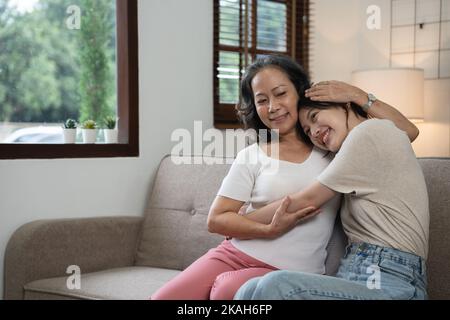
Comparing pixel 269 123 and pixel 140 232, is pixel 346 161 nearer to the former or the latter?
pixel 269 123

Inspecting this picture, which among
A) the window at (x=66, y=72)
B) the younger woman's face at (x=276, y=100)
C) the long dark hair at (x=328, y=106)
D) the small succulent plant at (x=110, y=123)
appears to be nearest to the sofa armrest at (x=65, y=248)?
the window at (x=66, y=72)

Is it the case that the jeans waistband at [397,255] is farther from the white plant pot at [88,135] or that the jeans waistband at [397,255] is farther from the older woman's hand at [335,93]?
the white plant pot at [88,135]

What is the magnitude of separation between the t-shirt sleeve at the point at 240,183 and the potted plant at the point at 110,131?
981 mm

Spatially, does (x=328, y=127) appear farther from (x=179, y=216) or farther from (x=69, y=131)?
(x=69, y=131)

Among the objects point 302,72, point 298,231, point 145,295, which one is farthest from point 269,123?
point 145,295

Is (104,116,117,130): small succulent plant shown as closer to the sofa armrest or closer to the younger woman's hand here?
the sofa armrest

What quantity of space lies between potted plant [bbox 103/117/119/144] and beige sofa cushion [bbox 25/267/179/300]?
592 millimetres

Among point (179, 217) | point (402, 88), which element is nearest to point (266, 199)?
point (179, 217)

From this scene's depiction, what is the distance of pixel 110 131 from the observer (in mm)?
2855

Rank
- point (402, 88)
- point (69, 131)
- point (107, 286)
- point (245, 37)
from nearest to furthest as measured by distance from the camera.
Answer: point (107, 286) → point (69, 131) → point (402, 88) → point (245, 37)

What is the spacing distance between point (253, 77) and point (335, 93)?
286 mm

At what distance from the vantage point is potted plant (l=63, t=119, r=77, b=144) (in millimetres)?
2699

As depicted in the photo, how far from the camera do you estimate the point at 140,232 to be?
9.23 ft

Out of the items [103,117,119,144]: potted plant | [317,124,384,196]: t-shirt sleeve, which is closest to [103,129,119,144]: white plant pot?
[103,117,119,144]: potted plant
